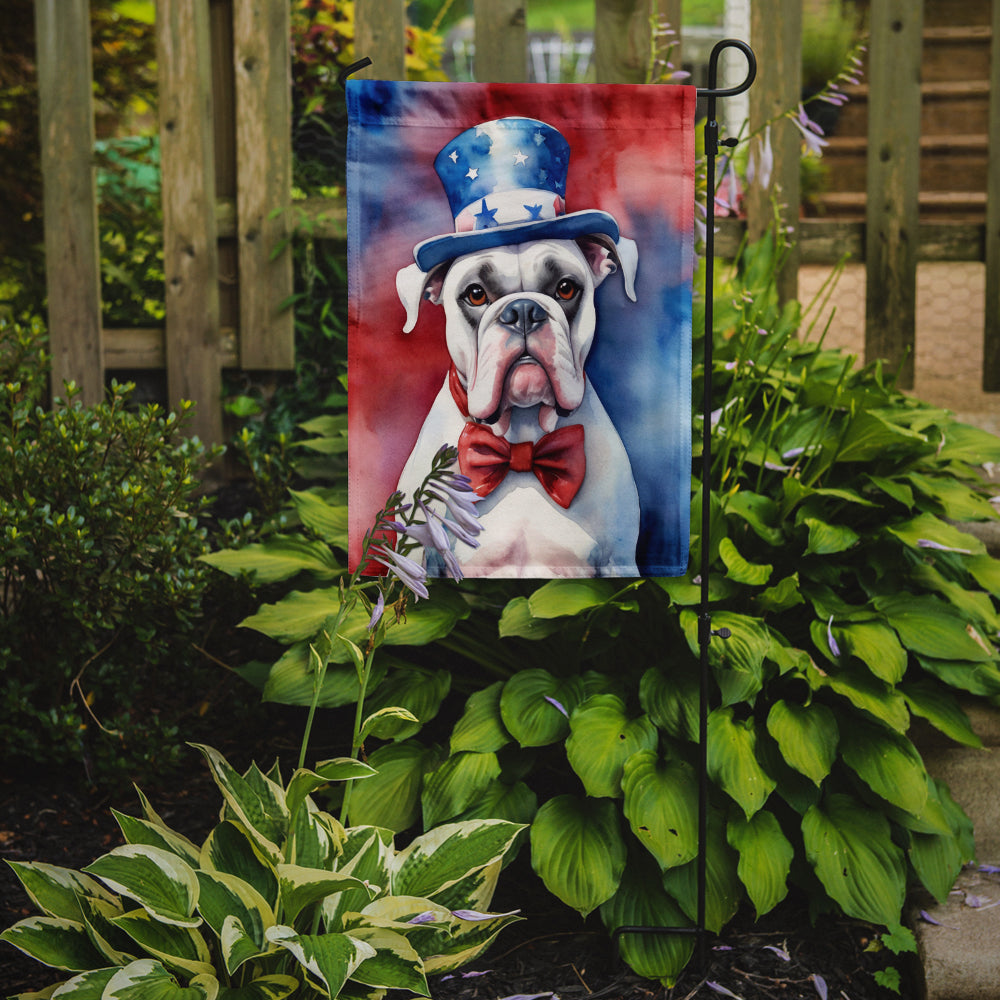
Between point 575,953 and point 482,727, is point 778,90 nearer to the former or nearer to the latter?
point 482,727

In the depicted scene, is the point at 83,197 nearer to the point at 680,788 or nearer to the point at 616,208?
the point at 616,208

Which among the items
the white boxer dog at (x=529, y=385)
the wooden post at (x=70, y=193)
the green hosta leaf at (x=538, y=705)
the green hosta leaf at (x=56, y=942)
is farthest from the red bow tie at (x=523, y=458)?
the wooden post at (x=70, y=193)

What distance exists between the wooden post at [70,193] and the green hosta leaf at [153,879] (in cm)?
200

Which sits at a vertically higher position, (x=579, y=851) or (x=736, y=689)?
(x=736, y=689)

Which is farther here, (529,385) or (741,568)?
(741,568)

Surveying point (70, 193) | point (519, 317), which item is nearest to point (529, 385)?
point (519, 317)

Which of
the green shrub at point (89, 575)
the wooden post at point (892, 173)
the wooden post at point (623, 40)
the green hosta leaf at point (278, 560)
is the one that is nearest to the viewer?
the green shrub at point (89, 575)

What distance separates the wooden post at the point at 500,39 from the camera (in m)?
3.06

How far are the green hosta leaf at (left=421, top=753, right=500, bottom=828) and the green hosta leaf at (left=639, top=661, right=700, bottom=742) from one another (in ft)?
1.02

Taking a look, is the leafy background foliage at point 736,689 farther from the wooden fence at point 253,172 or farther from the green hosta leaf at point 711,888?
the wooden fence at point 253,172

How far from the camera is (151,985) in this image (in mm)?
1358

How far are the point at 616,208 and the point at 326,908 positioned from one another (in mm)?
1224

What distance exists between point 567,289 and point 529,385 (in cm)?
18

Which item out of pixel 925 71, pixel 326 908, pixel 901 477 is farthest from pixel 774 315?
pixel 925 71
